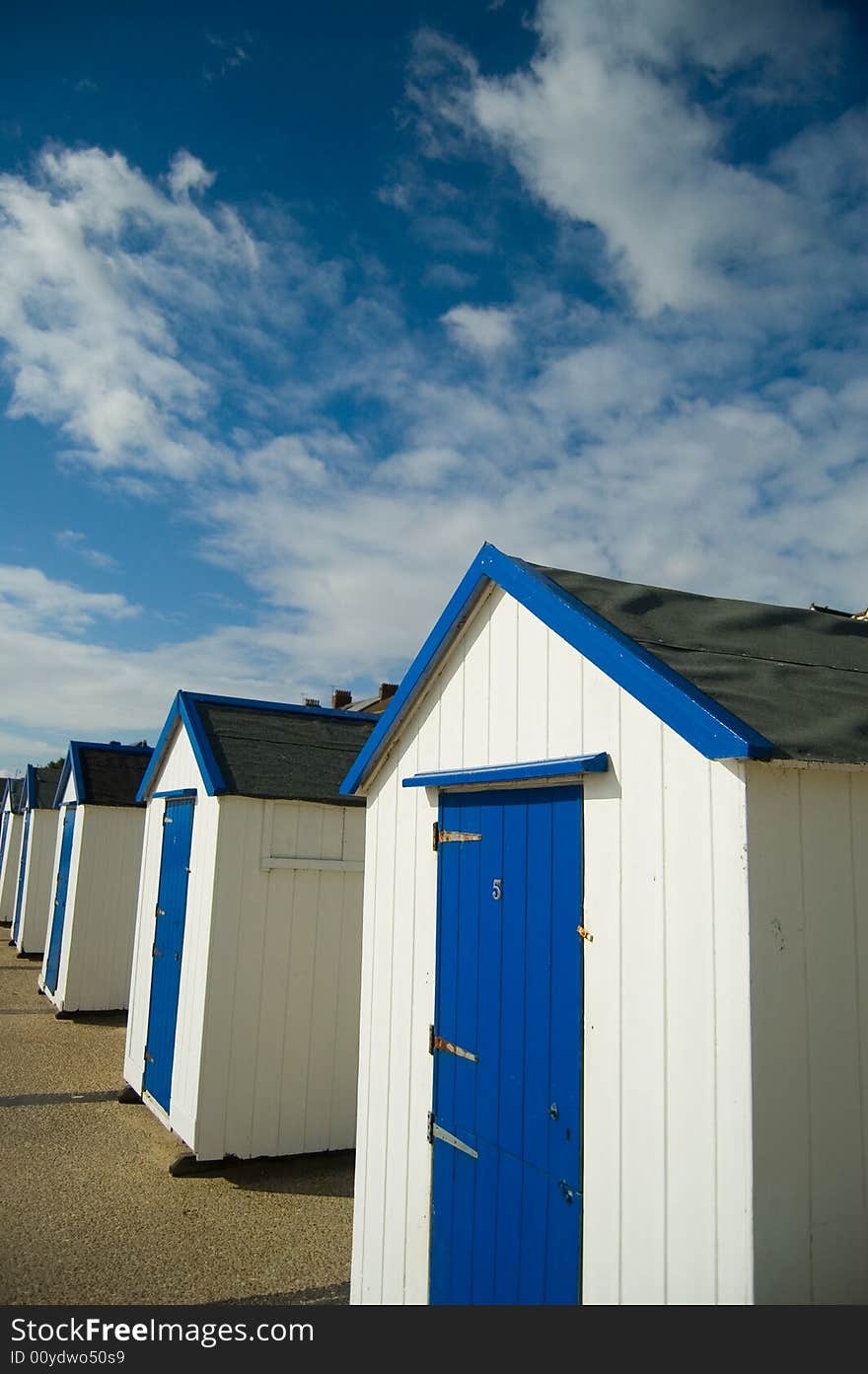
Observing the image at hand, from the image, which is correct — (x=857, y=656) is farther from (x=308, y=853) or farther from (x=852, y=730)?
(x=308, y=853)

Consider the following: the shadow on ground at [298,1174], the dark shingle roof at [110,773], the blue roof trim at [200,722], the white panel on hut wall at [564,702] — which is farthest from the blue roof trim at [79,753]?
the white panel on hut wall at [564,702]

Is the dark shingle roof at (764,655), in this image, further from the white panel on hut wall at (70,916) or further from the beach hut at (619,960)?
the white panel on hut wall at (70,916)

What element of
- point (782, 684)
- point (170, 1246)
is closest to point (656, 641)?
point (782, 684)

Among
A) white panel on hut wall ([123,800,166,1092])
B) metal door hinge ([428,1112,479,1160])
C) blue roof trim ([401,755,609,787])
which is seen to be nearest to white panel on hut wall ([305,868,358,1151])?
white panel on hut wall ([123,800,166,1092])

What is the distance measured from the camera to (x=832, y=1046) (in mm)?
2840

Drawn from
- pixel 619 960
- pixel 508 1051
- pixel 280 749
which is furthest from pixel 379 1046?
pixel 280 749

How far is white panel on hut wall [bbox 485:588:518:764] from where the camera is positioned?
4.07m

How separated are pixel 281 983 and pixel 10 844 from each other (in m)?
18.8

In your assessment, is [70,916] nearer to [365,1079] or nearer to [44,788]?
[44,788]

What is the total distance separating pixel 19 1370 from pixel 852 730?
4.04 meters

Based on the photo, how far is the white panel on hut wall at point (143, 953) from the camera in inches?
337

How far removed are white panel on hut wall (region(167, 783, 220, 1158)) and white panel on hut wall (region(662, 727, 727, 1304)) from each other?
4.83 m

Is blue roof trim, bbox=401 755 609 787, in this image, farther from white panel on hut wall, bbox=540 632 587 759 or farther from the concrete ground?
the concrete ground

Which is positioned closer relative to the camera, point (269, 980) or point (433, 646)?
point (433, 646)
